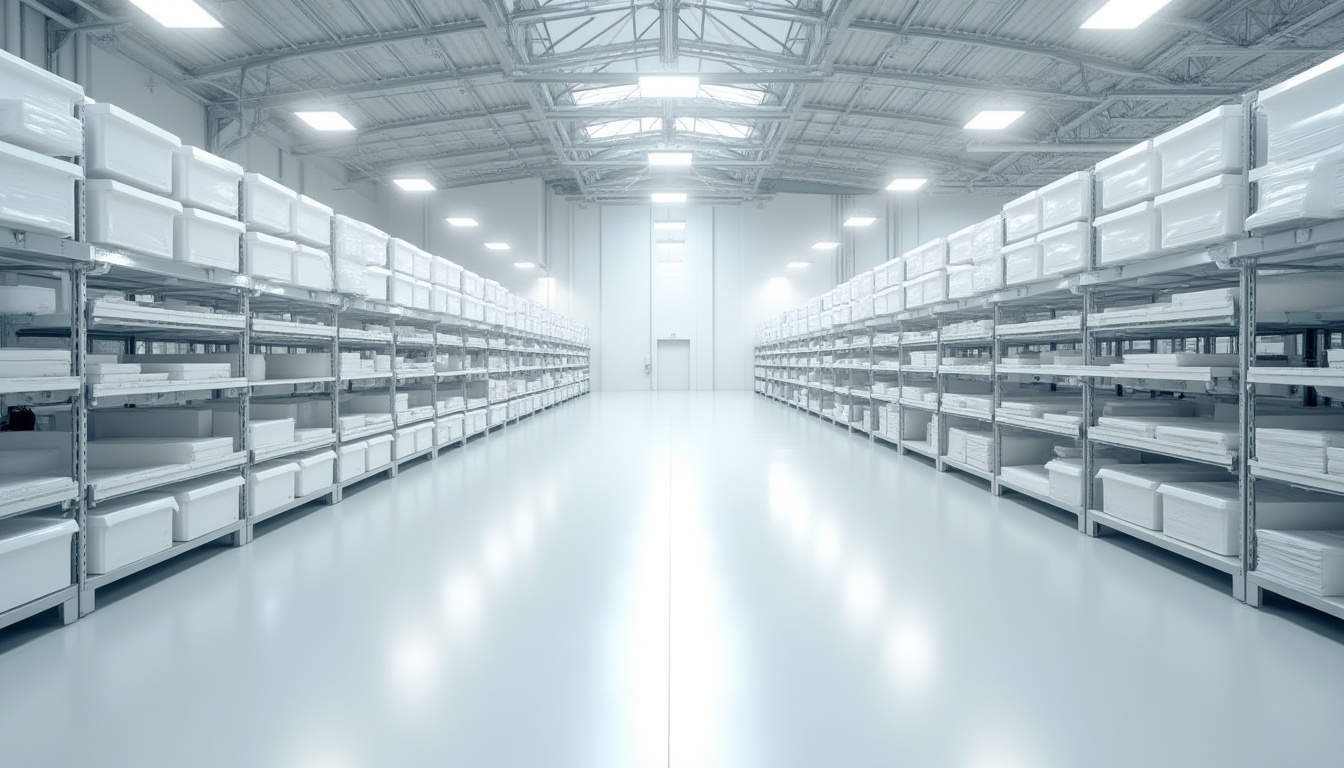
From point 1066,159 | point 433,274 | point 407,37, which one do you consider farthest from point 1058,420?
point 1066,159

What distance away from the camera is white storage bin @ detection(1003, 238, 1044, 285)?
209 inches

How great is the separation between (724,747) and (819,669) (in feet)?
2.23

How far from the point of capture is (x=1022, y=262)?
18.2ft

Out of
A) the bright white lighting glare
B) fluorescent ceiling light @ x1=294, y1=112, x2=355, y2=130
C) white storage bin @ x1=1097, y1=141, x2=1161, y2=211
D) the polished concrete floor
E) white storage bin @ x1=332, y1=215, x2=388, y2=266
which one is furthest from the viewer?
fluorescent ceiling light @ x1=294, y1=112, x2=355, y2=130

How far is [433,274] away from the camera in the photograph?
333 inches

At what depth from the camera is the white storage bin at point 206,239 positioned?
3.97 m

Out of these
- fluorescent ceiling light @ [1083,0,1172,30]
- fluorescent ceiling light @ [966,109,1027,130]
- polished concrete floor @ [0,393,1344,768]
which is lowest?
polished concrete floor @ [0,393,1344,768]

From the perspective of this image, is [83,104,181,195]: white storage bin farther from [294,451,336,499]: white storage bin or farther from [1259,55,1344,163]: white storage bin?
[1259,55,1344,163]: white storage bin

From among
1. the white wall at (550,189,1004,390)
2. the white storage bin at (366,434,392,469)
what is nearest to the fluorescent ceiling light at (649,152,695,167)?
the white storage bin at (366,434,392,469)

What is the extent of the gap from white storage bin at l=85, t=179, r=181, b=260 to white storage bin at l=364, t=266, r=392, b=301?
8.14ft

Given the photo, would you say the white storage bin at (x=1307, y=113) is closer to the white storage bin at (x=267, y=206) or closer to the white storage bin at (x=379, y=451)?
the white storage bin at (x=267, y=206)

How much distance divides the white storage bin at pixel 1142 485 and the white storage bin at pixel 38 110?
6268 mm

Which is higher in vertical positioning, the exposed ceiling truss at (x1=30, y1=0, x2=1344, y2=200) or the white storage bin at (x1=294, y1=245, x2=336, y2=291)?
the exposed ceiling truss at (x1=30, y1=0, x2=1344, y2=200)

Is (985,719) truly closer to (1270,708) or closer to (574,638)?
(1270,708)
